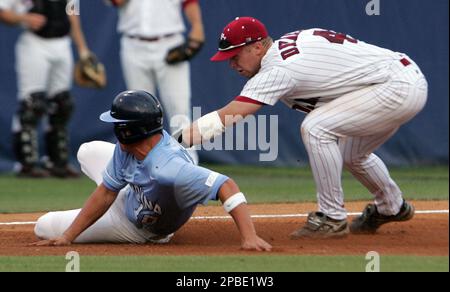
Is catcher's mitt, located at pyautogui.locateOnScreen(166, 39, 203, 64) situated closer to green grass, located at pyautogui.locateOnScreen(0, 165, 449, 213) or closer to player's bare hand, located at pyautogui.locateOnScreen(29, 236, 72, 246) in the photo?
green grass, located at pyautogui.locateOnScreen(0, 165, 449, 213)

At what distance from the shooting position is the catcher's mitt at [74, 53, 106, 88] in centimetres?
1162

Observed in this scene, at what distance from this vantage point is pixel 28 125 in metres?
11.4

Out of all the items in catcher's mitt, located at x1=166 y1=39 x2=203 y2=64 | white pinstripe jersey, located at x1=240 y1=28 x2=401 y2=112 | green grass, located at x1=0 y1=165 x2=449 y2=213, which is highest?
white pinstripe jersey, located at x1=240 y1=28 x2=401 y2=112

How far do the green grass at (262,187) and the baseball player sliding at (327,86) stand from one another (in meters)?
3.09

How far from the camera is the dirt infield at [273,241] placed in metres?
5.95

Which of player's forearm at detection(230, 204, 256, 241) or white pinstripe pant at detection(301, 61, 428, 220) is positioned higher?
white pinstripe pant at detection(301, 61, 428, 220)

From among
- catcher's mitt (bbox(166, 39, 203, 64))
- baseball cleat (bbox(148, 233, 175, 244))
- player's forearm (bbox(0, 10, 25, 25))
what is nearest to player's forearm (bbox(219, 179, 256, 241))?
baseball cleat (bbox(148, 233, 175, 244))

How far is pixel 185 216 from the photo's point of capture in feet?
20.3

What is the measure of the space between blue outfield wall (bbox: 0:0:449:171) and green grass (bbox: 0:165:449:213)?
0.25 meters

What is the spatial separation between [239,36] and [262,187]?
15.3 feet

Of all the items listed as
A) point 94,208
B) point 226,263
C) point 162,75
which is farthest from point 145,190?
point 162,75

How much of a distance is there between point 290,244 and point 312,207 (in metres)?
2.55

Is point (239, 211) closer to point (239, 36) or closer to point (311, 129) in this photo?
point (311, 129)
